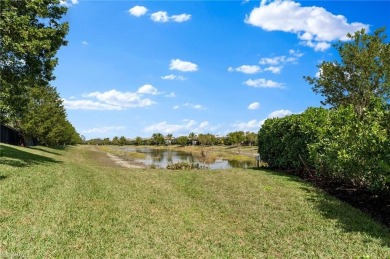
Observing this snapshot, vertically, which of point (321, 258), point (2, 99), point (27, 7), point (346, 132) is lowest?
point (321, 258)

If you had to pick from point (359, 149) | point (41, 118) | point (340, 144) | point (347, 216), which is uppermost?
point (41, 118)

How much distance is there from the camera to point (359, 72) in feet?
110

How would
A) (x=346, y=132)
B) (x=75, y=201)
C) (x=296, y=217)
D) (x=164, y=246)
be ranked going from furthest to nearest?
(x=346, y=132), (x=75, y=201), (x=296, y=217), (x=164, y=246)

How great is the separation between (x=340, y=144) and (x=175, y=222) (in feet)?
26.1

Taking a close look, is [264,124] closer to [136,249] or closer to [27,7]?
[27,7]

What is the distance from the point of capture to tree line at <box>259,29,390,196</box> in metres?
12.2

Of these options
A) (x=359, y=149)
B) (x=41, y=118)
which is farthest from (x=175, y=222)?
(x=41, y=118)

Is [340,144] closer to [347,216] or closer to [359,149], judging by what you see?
[359,149]

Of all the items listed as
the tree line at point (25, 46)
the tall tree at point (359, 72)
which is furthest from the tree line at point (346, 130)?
the tree line at point (25, 46)

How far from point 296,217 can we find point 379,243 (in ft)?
9.77

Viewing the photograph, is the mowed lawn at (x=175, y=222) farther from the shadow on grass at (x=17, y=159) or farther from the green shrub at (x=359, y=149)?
the shadow on grass at (x=17, y=159)

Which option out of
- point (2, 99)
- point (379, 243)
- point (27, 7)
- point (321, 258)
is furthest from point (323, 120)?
point (2, 99)

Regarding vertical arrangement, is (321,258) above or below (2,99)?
below

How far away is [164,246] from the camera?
9.09 metres
